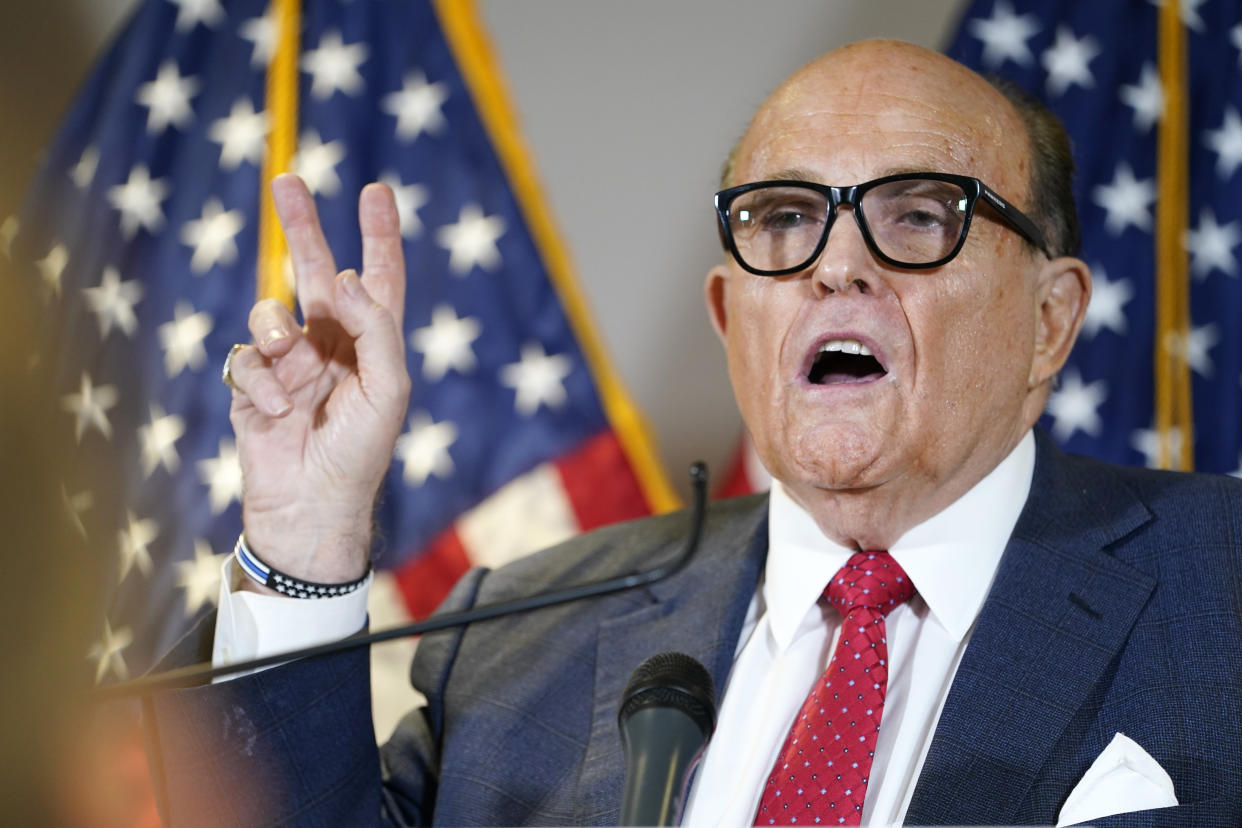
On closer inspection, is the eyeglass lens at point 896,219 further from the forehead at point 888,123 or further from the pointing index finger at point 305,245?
the pointing index finger at point 305,245

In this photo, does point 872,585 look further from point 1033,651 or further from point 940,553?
point 1033,651

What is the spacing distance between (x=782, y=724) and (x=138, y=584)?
132cm

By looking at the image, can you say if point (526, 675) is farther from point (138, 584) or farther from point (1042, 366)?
point (138, 584)

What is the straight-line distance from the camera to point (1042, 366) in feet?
5.29

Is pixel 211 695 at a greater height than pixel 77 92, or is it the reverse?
pixel 77 92

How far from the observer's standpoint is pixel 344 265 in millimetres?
2295

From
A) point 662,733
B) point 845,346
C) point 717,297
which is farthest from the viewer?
point 717,297

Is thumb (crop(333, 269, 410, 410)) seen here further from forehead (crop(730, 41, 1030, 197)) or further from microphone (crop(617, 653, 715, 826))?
microphone (crop(617, 653, 715, 826))

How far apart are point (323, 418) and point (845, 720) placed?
0.73 meters

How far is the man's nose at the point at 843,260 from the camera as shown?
146 cm

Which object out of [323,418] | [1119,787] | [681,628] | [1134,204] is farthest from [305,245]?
[1134,204]

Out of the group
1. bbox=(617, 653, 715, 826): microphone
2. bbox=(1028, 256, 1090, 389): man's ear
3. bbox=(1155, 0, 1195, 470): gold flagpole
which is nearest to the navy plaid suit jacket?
bbox=(1028, 256, 1090, 389): man's ear

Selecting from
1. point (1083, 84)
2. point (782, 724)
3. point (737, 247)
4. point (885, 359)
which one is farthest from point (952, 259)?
point (1083, 84)

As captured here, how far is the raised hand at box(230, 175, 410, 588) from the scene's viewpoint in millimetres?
1522
